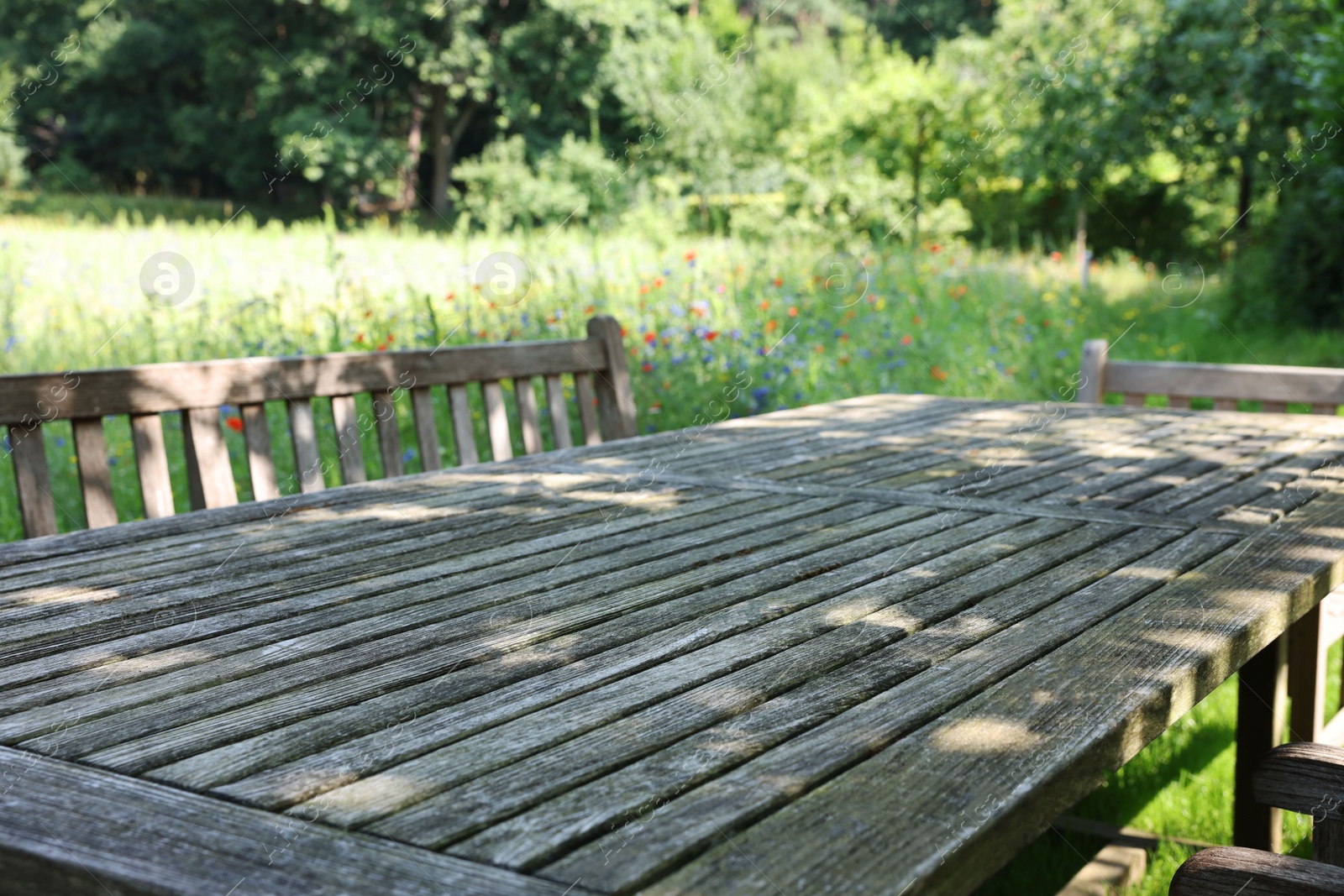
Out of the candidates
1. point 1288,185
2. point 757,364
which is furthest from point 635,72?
point 757,364

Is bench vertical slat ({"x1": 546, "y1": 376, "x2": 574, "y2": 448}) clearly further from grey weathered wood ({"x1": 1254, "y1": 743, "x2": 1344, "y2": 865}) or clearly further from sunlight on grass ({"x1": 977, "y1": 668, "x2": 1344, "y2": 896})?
grey weathered wood ({"x1": 1254, "y1": 743, "x2": 1344, "y2": 865})

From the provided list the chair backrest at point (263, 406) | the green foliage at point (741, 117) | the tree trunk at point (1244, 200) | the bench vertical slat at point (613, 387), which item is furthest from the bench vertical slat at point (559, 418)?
the tree trunk at point (1244, 200)

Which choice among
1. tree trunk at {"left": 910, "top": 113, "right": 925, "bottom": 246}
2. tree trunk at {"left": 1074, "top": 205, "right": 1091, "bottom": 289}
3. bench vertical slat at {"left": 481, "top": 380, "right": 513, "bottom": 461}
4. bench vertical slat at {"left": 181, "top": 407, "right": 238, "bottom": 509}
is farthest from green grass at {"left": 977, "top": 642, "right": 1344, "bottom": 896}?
tree trunk at {"left": 910, "top": 113, "right": 925, "bottom": 246}

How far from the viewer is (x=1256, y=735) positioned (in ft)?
7.47

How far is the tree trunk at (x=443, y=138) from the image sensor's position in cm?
2488

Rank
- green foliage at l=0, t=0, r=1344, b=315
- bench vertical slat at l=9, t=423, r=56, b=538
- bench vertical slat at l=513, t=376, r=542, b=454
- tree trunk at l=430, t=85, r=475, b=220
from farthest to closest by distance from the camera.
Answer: tree trunk at l=430, t=85, r=475, b=220, green foliage at l=0, t=0, r=1344, b=315, bench vertical slat at l=513, t=376, r=542, b=454, bench vertical slat at l=9, t=423, r=56, b=538

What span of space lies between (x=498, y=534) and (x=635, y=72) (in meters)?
21.8

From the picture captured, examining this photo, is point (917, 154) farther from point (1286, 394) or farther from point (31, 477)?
point (31, 477)

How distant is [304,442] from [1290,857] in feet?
6.98

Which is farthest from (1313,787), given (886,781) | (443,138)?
(443,138)

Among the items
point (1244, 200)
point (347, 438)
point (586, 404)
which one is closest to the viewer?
point (347, 438)

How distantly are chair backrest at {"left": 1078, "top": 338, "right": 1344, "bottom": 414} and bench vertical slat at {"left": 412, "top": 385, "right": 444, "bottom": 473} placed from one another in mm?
2192

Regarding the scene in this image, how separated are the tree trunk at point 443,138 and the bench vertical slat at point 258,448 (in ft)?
74.9

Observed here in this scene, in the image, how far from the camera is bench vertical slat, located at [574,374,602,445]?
3.36 m
